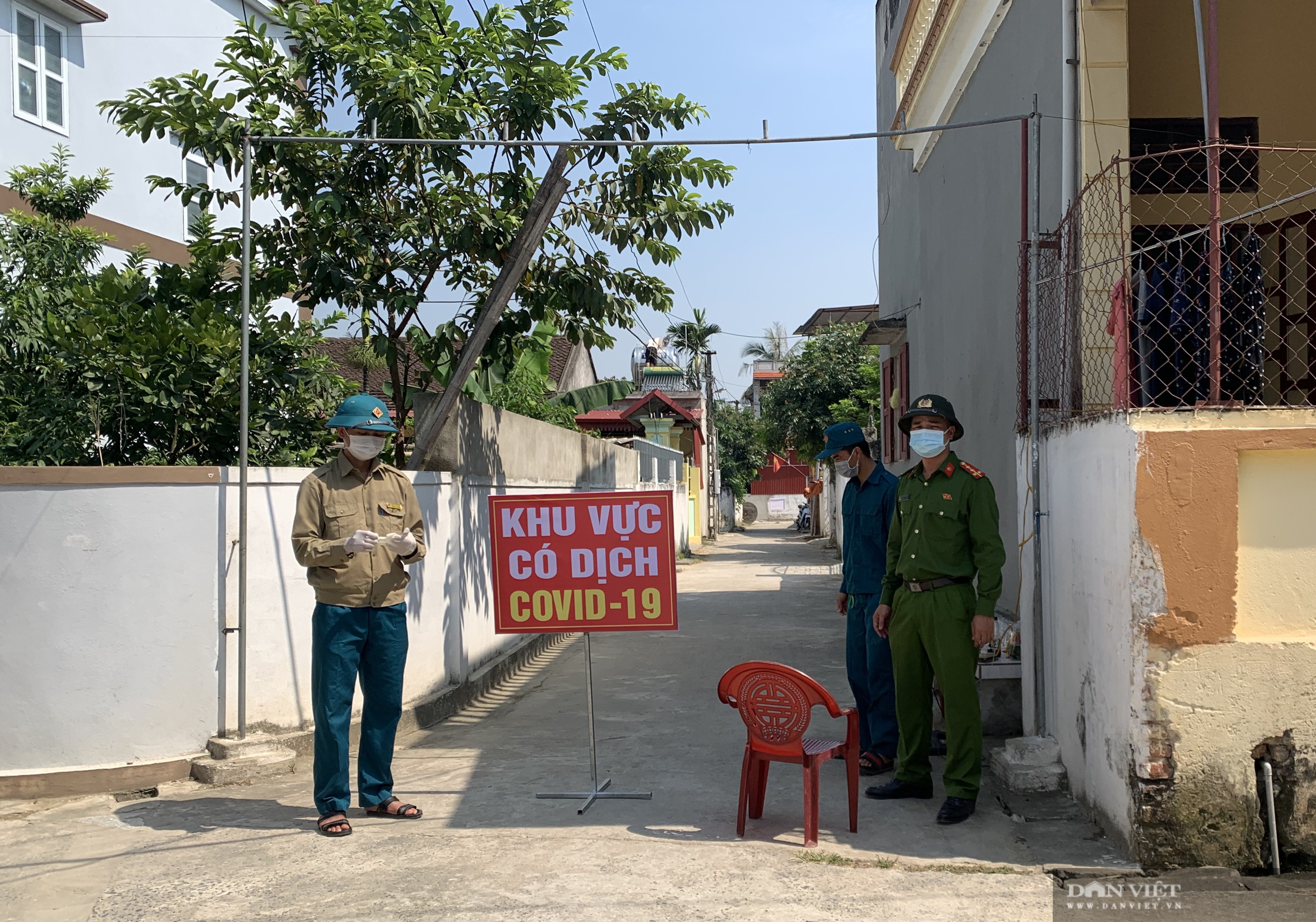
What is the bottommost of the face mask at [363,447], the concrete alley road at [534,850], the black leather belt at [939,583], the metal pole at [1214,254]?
the concrete alley road at [534,850]

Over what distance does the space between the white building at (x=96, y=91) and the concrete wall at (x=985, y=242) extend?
8576 mm

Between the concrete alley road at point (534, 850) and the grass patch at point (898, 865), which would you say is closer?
the concrete alley road at point (534, 850)

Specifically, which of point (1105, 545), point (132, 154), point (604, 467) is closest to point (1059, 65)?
point (1105, 545)

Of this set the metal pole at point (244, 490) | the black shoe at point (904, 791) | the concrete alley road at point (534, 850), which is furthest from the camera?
Result: the metal pole at point (244, 490)

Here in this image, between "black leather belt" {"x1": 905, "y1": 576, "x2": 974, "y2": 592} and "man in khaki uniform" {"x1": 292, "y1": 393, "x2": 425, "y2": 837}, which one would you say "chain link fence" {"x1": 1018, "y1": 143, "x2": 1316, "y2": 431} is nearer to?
"black leather belt" {"x1": 905, "y1": 576, "x2": 974, "y2": 592}

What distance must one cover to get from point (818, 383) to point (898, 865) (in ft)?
98.3

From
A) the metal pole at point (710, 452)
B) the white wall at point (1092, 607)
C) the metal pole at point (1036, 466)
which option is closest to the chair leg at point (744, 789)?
the white wall at point (1092, 607)

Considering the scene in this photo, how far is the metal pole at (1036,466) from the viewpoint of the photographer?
5.99 metres

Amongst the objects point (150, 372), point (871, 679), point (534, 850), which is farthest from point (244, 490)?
point (871, 679)

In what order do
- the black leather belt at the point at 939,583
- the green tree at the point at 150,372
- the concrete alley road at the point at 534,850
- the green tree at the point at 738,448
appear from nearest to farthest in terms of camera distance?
the concrete alley road at the point at 534,850 → the black leather belt at the point at 939,583 → the green tree at the point at 150,372 → the green tree at the point at 738,448

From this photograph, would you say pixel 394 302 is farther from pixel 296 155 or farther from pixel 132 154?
pixel 132 154

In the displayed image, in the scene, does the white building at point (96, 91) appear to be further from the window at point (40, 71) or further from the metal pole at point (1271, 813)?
the metal pole at point (1271, 813)

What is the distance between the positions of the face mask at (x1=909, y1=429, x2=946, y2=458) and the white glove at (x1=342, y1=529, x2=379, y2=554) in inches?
109

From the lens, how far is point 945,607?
17.9 feet
